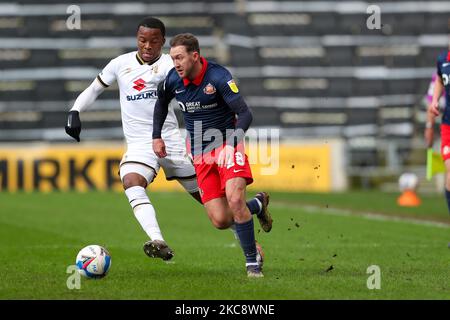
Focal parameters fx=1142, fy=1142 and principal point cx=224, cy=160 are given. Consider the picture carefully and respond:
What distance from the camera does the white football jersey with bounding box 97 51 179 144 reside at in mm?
9977

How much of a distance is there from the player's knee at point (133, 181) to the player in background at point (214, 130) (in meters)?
0.67

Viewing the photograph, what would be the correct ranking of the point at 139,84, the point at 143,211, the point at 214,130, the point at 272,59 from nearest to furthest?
the point at 214,130, the point at 143,211, the point at 139,84, the point at 272,59

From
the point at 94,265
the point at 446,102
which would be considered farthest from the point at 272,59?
the point at 94,265

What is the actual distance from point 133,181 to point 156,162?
1.13 feet

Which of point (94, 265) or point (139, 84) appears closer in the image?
point (94, 265)

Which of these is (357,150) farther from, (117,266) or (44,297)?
(44,297)

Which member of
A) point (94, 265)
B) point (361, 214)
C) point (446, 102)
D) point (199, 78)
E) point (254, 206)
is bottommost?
point (361, 214)

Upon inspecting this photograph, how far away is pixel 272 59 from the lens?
104ft

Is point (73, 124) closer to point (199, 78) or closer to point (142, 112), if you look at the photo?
point (142, 112)

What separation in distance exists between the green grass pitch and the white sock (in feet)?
1.14

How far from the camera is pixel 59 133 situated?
31.0m

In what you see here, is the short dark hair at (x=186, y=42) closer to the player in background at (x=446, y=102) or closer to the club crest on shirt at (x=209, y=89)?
the club crest on shirt at (x=209, y=89)

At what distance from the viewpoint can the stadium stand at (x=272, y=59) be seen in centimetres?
3055

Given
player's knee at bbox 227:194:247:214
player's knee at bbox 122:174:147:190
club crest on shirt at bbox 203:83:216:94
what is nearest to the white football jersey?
player's knee at bbox 122:174:147:190
